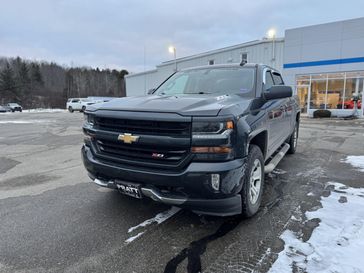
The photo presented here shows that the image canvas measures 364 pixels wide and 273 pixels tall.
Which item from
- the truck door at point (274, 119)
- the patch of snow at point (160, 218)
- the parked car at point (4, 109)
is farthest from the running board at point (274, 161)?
the parked car at point (4, 109)

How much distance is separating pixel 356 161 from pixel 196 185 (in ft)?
17.0

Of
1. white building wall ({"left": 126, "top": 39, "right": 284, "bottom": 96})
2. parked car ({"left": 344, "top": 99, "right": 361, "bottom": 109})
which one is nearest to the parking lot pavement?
parked car ({"left": 344, "top": 99, "right": 361, "bottom": 109})

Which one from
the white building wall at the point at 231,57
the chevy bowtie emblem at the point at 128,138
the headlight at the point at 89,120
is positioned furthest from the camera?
the white building wall at the point at 231,57

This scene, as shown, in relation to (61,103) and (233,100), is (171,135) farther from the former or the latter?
(61,103)

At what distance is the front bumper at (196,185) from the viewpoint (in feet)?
8.50

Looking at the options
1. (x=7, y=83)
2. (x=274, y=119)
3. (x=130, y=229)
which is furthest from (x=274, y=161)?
(x=7, y=83)

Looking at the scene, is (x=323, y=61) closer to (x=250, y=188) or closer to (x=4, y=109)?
(x=250, y=188)

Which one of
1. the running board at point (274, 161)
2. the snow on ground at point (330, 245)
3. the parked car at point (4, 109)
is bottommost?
the parked car at point (4, 109)

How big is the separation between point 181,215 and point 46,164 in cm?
412

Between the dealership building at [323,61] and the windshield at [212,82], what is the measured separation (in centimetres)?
1684

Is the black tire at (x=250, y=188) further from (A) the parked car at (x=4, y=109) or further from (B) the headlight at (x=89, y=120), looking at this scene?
(A) the parked car at (x=4, y=109)

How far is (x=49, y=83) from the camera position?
318 ft

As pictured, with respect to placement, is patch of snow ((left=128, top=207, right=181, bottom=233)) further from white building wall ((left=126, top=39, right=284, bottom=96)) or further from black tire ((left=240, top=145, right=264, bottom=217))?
white building wall ((left=126, top=39, right=284, bottom=96))

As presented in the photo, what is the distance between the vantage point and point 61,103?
73.8m
